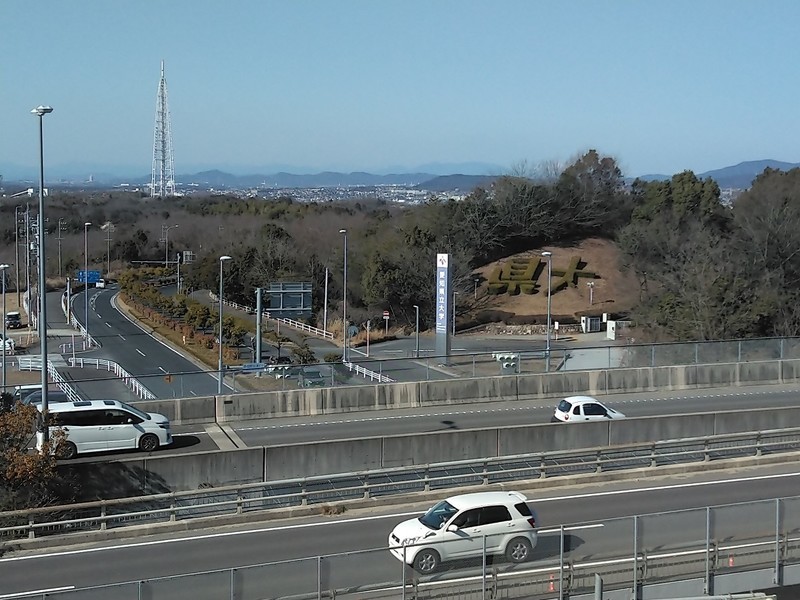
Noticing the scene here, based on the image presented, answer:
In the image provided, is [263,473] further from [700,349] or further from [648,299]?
[648,299]

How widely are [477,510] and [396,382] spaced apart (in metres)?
16.8

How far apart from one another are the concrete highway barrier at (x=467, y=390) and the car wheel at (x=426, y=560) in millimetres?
15673

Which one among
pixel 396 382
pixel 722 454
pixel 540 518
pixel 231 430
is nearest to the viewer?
pixel 540 518

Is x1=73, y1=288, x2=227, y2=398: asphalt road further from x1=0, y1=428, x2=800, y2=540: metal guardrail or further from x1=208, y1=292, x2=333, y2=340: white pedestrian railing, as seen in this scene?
x1=0, y1=428, x2=800, y2=540: metal guardrail

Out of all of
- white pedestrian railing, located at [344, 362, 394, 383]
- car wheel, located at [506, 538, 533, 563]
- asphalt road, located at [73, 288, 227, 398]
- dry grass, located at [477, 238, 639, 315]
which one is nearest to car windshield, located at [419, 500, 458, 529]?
car wheel, located at [506, 538, 533, 563]

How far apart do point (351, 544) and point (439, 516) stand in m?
2.62

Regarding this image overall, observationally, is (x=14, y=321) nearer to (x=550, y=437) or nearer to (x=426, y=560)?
(x=550, y=437)

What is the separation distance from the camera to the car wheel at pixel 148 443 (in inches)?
981

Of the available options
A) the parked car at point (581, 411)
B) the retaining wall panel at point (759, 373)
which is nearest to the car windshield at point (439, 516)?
the parked car at point (581, 411)

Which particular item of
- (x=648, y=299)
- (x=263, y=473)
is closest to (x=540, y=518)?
(x=263, y=473)

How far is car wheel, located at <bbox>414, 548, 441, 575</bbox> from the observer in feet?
47.0

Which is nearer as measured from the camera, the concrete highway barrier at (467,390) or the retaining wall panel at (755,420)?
the retaining wall panel at (755,420)

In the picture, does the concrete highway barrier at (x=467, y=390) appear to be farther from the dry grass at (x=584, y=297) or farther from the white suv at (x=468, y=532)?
the dry grass at (x=584, y=297)

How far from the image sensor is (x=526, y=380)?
3334cm
